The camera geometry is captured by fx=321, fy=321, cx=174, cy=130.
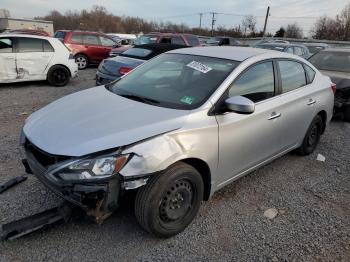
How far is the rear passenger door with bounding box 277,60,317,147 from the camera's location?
3.97 metres

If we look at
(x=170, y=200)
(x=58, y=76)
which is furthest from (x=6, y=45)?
(x=170, y=200)

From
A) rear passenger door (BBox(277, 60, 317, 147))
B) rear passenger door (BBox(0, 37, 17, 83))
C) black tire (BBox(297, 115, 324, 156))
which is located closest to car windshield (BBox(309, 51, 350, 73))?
black tire (BBox(297, 115, 324, 156))

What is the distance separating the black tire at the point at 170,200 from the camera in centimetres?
262

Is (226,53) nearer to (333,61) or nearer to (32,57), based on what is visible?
(333,61)

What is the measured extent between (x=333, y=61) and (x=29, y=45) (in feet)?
27.2

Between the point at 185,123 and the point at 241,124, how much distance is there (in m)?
0.74

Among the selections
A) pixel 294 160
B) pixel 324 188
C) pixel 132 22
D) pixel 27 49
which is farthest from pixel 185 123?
pixel 132 22

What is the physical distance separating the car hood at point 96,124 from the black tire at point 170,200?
1.28ft

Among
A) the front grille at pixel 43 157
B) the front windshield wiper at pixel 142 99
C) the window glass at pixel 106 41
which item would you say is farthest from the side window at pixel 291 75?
the window glass at pixel 106 41

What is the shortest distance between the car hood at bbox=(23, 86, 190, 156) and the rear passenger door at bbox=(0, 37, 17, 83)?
6573 millimetres

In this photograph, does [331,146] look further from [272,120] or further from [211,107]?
[211,107]

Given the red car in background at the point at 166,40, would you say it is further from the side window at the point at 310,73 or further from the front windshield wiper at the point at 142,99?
the front windshield wiper at the point at 142,99

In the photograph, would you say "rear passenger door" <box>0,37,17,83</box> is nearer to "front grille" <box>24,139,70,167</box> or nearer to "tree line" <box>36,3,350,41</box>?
"front grille" <box>24,139,70,167</box>

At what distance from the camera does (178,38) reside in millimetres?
12500
